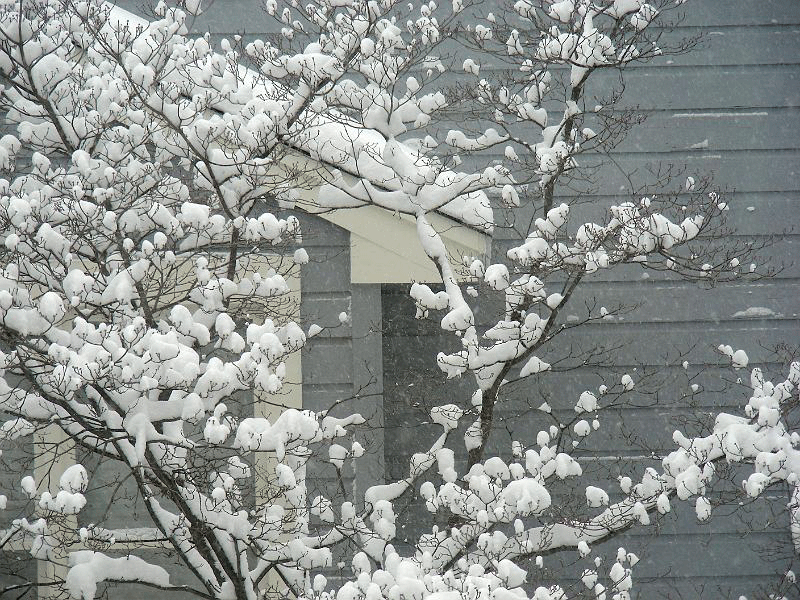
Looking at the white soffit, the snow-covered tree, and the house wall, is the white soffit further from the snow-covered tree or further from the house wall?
the house wall

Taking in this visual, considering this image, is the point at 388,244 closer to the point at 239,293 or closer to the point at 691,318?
the point at 239,293

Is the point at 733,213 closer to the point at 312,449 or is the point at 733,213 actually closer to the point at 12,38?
the point at 312,449

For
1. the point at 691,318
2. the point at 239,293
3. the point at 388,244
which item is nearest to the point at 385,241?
the point at 388,244

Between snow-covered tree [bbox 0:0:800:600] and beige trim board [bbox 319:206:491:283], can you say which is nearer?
snow-covered tree [bbox 0:0:800:600]

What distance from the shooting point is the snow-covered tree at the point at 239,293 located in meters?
3.55

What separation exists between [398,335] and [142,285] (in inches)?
95.8

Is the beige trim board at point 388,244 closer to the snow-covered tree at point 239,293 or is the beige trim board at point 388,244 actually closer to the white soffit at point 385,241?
the white soffit at point 385,241

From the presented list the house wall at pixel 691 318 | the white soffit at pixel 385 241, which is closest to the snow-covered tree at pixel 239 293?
the white soffit at pixel 385 241

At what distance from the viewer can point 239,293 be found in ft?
13.3

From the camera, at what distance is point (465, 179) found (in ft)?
14.3

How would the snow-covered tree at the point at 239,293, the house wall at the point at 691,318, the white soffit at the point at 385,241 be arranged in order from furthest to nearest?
1. the house wall at the point at 691,318
2. the white soffit at the point at 385,241
3. the snow-covered tree at the point at 239,293

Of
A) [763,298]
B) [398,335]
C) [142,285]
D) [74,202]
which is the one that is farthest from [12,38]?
[763,298]

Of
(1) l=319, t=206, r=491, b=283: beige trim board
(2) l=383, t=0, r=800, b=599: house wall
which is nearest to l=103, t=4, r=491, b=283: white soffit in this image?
(1) l=319, t=206, r=491, b=283: beige trim board

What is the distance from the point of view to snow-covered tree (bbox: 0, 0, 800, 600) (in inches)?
140
